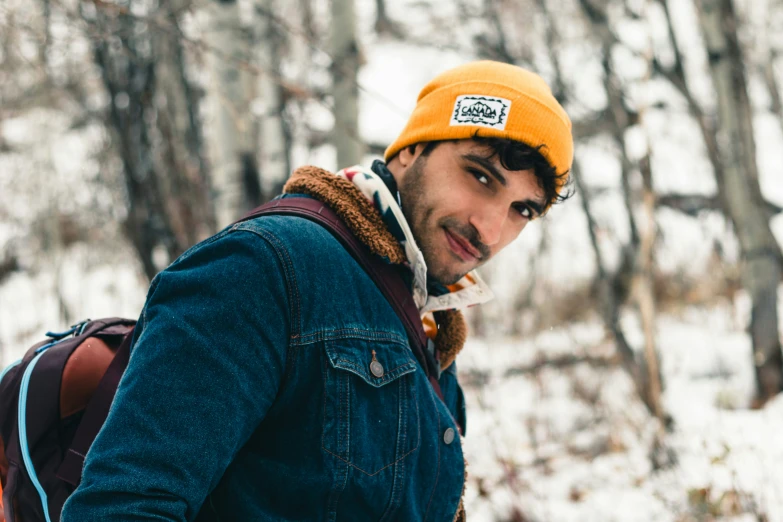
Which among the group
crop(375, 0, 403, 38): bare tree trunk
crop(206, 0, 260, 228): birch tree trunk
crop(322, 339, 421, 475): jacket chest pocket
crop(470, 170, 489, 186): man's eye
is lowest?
crop(322, 339, 421, 475): jacket chest pocket

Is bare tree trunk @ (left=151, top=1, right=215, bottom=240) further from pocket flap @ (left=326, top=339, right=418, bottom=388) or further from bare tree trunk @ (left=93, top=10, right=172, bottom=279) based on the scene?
pocket flap @ (left=326, top=339, right=418, bottom=388)

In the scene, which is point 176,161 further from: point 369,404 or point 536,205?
point 369,404

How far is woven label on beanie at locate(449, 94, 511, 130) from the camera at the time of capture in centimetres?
150

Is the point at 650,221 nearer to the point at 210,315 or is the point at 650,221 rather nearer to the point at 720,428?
the point at 720,428

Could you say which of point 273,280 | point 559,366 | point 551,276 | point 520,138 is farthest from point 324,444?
point 551,276

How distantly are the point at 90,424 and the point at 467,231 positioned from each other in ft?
2.90

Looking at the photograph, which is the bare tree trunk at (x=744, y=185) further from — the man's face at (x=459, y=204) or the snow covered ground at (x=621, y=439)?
the man's face at (x=459, y=204)

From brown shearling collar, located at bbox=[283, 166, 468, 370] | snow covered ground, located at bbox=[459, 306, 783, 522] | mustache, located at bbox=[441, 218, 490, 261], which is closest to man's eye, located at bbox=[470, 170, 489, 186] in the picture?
mustache, located at bbox=[441, 218, 490, 261]

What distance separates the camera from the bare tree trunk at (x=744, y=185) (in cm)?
509

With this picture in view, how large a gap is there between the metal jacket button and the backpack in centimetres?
27

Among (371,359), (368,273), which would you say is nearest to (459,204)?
(368,273)

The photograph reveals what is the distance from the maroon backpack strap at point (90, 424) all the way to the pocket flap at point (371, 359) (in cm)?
40

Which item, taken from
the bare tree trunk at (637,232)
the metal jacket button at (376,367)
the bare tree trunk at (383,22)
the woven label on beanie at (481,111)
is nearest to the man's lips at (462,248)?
the woven label on beanie at (481,111)

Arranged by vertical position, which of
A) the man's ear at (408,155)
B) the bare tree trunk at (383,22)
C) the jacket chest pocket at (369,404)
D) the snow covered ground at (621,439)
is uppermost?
the bare tree trunk at (383,22)
